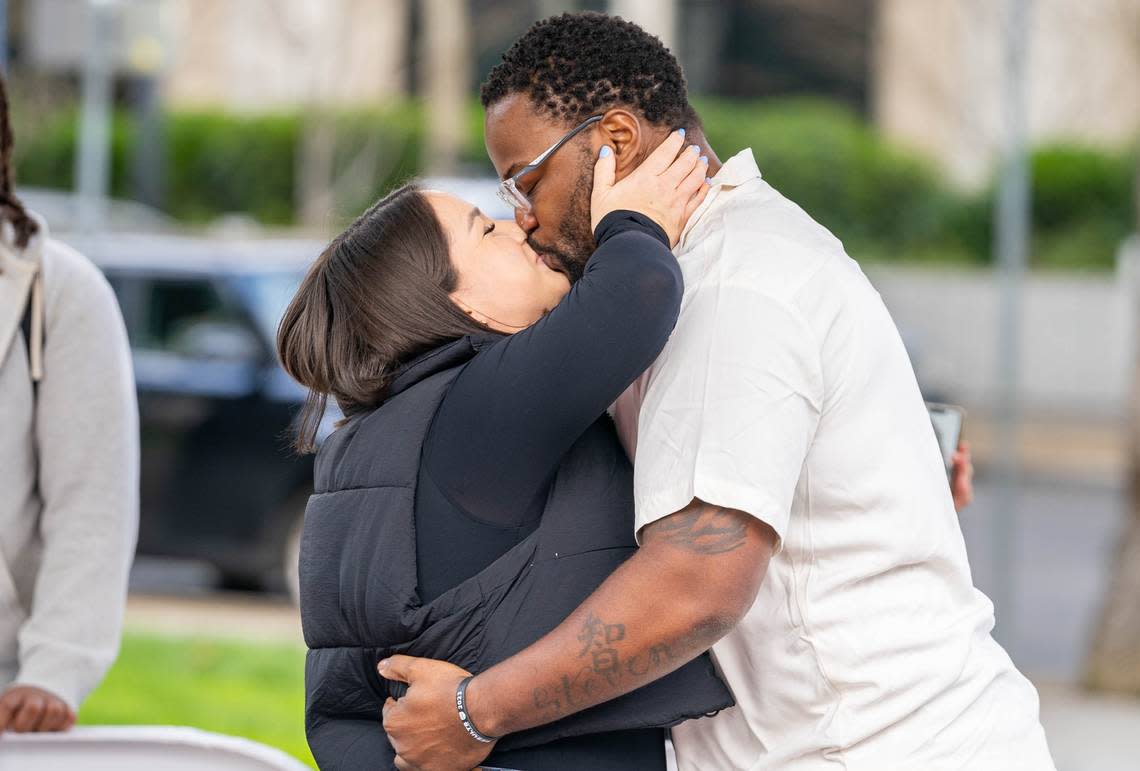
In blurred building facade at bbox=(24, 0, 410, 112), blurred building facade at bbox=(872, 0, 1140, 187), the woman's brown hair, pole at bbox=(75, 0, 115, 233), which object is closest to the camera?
the woman's brown hair

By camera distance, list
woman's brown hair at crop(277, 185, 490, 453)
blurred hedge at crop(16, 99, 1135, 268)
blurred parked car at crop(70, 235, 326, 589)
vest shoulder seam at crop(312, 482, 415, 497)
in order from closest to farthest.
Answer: vest shoulder seam at crop(312, 482, 415, 497) < woman's brown hair at crop(277, 185, 490, 453) < blurred parked car at crop(70, 235, 326, 589) < blurred hedge at crop(16, 99, 1135, 268)

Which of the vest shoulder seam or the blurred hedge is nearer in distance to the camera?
the vest shoulder seam

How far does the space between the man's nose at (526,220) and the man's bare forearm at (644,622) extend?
22.3 inches

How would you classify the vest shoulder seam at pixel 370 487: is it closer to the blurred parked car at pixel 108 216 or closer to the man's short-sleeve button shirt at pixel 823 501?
the man's short-sleeve button shirt at pixel 823 501

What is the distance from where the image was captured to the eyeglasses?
2.22 metres

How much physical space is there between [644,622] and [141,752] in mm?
830

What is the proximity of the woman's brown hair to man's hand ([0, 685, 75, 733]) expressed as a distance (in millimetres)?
845

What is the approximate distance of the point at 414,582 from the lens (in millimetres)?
2031

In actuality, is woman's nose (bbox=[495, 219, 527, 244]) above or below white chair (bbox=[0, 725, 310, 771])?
above

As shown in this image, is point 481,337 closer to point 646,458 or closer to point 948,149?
point 646,458

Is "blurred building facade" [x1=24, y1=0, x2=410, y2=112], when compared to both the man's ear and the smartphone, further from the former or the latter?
the man's ear

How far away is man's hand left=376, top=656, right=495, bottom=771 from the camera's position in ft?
6.55

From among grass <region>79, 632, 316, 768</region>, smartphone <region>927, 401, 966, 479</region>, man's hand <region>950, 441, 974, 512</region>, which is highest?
smartphone <region>927, 401, 966, 479</region>

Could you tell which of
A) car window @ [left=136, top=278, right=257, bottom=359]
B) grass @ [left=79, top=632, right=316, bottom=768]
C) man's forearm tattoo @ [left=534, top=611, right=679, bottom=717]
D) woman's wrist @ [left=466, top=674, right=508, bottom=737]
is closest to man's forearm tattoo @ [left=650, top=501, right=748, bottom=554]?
man's forearm tattoo @ [left=534, top=611, right=679, bottom=717]
